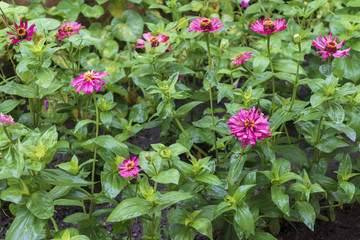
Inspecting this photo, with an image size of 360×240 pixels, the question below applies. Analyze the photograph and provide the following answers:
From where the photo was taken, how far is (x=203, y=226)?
1187mm

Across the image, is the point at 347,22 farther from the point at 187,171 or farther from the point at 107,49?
the point at 107,49

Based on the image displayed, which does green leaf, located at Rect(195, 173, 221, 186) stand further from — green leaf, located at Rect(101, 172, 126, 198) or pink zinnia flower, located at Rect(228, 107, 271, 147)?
green leaf, located at Rect(101, 172, 126, 198)

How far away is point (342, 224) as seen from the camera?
5.41 feet

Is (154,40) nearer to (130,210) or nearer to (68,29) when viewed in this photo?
(68,29)

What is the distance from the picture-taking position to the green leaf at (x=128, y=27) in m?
2.17

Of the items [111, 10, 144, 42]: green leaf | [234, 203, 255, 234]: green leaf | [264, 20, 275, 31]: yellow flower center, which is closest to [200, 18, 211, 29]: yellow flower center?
[264, 20, 275, 31]: yellow flower center

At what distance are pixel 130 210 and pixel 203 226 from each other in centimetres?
22

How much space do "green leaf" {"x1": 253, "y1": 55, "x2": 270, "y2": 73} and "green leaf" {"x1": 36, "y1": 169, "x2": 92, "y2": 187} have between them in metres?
0.82

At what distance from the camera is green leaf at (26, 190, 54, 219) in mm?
1046

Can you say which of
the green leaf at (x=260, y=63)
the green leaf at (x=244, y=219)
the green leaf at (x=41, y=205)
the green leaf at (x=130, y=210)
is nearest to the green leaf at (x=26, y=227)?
the green leaf at (x=41, y=205)

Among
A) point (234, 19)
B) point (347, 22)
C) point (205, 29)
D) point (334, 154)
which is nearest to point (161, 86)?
point (205, 29)

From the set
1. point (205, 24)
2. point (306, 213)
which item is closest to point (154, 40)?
point (205, 24)

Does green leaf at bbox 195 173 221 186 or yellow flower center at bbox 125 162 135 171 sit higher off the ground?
yellow flower center at bbox 125 162 135 171

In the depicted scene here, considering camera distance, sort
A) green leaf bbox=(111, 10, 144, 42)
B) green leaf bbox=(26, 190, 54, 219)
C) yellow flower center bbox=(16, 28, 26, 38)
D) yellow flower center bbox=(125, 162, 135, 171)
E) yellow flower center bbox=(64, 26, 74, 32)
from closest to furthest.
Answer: green leaf bbox=(26, 190, 54, 219), yellow flower center bbox=(125, 162, 135, 171), yellow flower center bbox=(16, 28, 26, 38), yellow flower center bbox=(64, 26, 74, 32), green leaf bbox=(111, 10, 144, 42)
